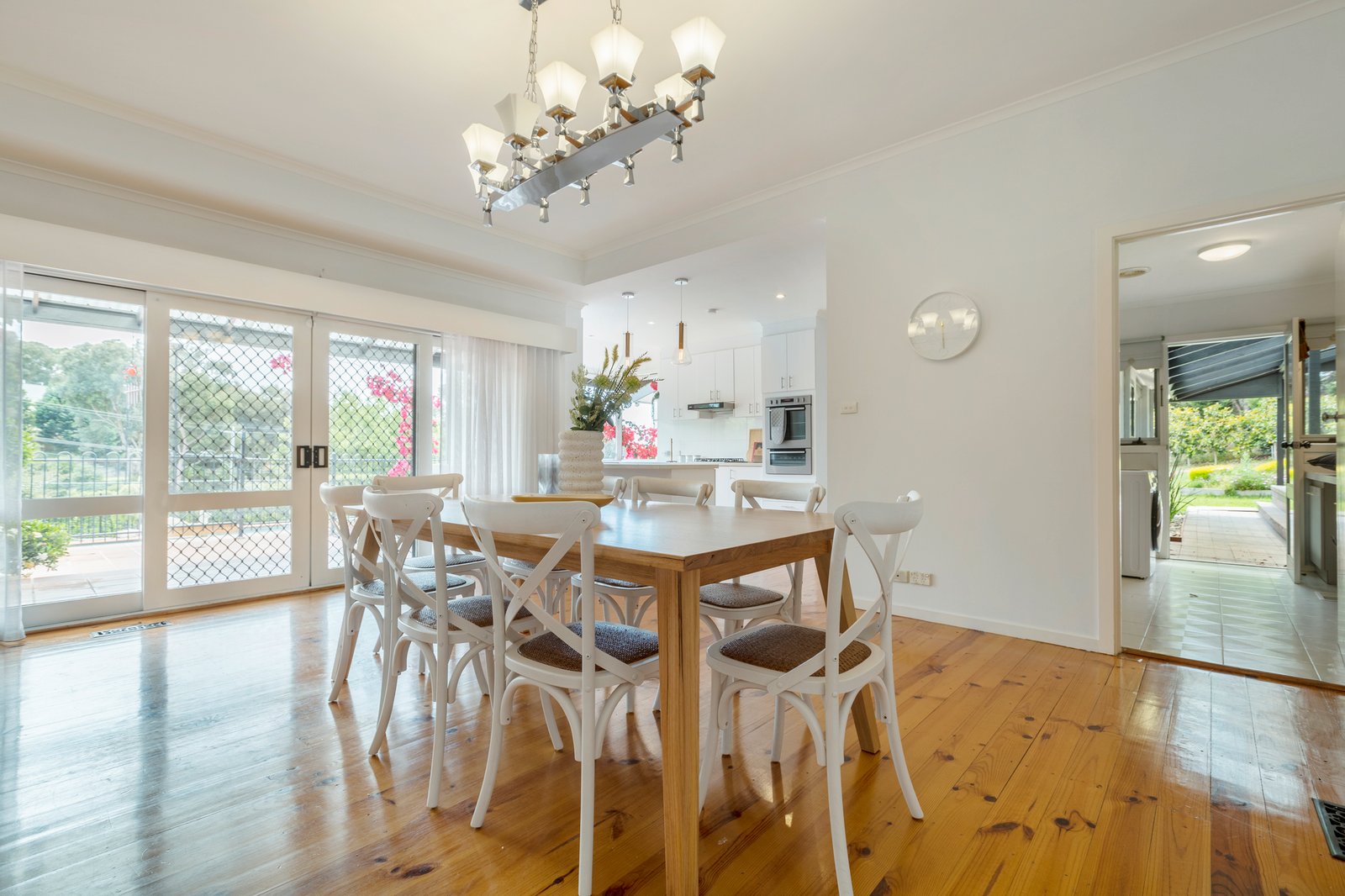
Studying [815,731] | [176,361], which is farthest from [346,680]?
[176,361]

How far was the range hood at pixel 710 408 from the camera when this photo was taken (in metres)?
7.86

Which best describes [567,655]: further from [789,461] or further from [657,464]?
[789,461]

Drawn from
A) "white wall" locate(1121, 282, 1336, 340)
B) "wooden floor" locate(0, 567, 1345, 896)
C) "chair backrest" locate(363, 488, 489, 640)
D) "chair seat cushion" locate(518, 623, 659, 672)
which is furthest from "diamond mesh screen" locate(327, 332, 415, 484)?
"white wall" locate(1121, 282, 1336, 340)

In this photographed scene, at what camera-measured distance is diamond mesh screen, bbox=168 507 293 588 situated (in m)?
3.64

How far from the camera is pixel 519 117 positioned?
2.05 metres

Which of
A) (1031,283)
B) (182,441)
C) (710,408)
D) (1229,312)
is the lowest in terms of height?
(182,441)

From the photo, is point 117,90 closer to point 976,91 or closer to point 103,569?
point 103,569

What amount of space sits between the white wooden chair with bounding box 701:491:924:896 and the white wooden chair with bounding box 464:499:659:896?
0.23 m

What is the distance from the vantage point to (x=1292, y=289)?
4.84 m

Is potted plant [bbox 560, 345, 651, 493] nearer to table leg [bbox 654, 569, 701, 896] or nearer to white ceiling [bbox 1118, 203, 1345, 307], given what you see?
table leg [bbox 654, 569, 701, 896]

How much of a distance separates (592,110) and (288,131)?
5.43 feet

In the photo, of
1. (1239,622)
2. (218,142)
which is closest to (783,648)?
(1239,622)

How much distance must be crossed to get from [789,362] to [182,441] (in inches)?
218

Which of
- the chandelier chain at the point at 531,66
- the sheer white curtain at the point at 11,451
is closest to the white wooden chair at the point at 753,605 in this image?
the chandelier chain at the point at 531,66
